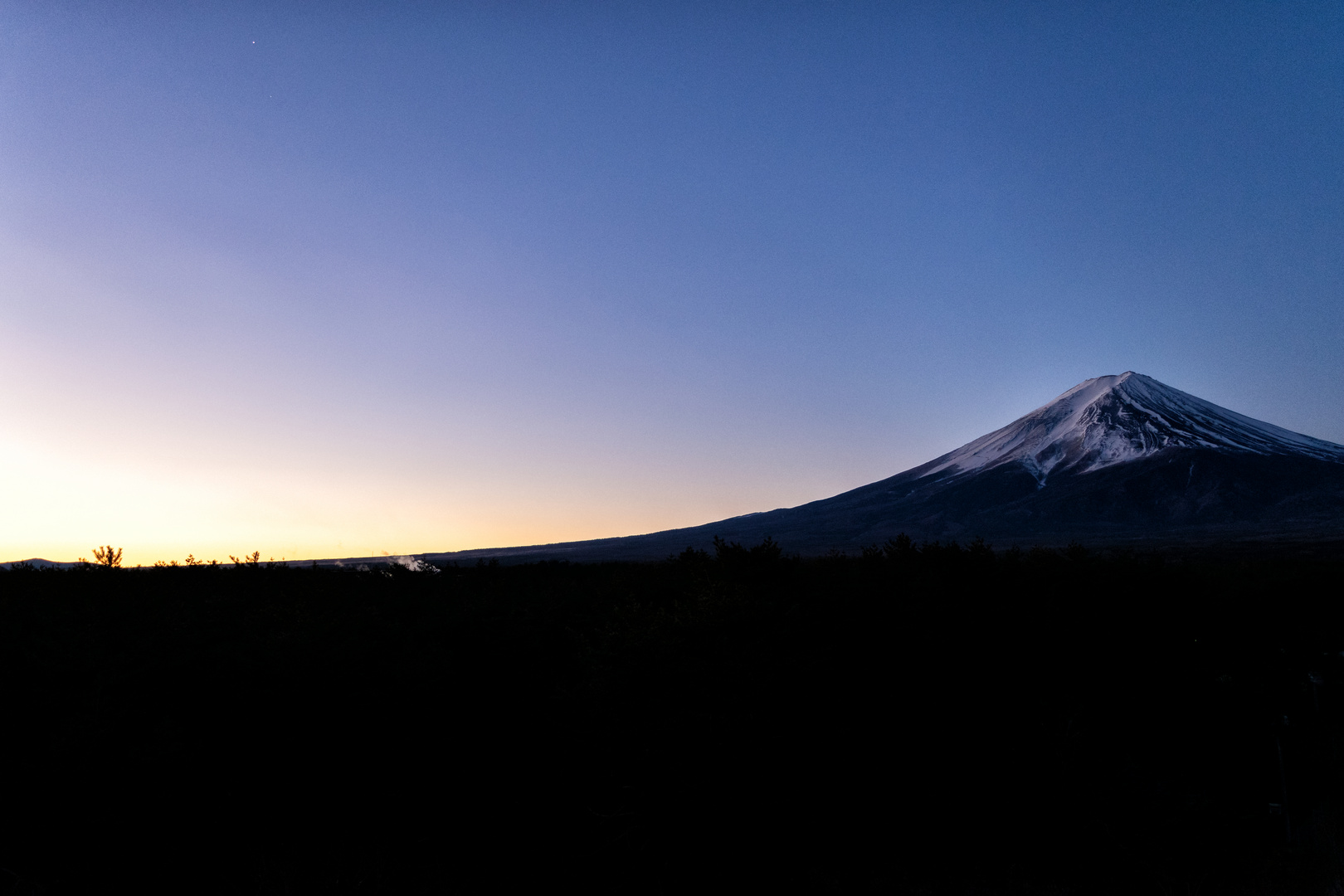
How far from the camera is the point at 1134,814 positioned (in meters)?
16.8

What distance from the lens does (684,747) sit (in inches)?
643

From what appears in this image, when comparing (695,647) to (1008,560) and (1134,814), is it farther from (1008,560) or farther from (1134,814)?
(1008,560)

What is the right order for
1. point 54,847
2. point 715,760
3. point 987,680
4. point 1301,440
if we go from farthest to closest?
point 1301,440 → point 987,680 → point 715,760 → point 54,847

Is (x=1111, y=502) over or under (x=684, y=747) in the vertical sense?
over

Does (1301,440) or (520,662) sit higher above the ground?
(1301,440)

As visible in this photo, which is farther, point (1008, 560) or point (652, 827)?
point (1008, 560)

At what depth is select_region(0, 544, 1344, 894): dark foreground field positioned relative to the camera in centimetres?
1566

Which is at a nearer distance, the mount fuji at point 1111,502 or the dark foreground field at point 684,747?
the dark foreground field at point 684,747

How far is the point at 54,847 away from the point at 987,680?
21341mm

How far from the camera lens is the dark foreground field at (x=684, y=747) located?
15.7m

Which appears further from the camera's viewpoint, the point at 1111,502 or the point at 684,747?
the point at 1111,502

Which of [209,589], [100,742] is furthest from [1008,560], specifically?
[209,589]

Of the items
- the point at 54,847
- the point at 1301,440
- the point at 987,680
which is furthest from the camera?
the point at 1301,440

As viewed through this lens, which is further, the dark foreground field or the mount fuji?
the mount fuji
